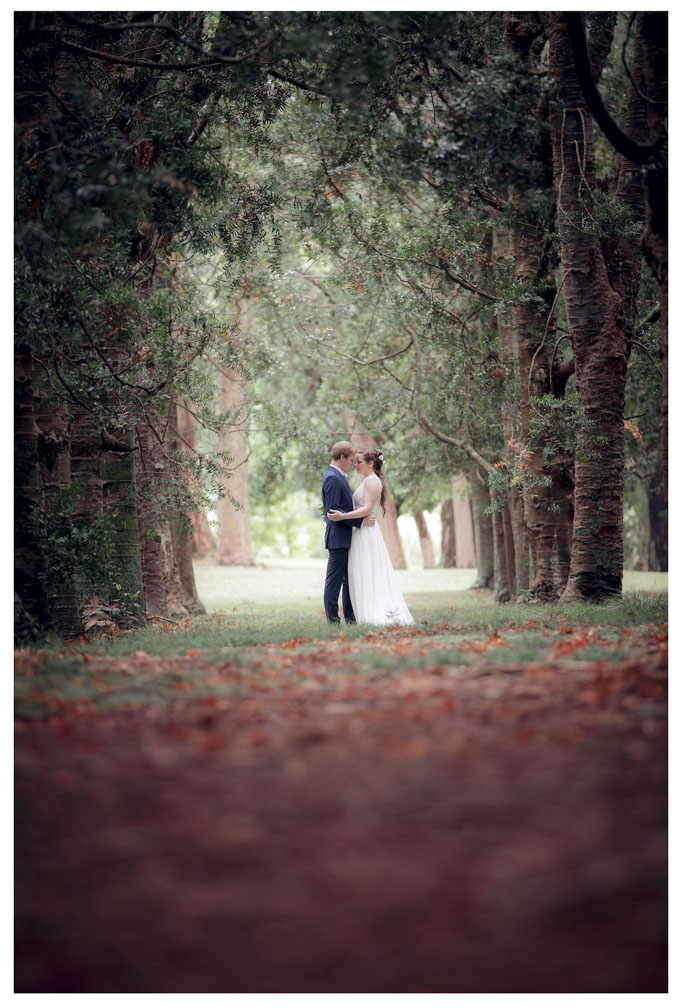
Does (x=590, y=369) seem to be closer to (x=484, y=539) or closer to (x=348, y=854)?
(x=348, y=854)

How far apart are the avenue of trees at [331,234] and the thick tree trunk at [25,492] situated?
0.02 m

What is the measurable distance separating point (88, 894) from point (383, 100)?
7.42 m

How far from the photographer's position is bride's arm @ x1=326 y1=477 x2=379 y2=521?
9648 mm

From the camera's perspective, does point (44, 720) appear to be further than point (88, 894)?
Yes

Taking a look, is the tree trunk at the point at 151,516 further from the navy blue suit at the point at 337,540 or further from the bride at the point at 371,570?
the bride at the point at 371,570

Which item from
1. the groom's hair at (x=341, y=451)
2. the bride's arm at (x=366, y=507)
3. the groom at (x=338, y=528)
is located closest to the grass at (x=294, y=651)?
the groom at (x=338, y=528)

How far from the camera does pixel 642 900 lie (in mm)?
3020

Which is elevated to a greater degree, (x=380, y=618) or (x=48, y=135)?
(x=48, y=135)

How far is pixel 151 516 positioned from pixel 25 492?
3620 mm

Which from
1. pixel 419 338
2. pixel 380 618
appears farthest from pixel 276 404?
pixel 380 618

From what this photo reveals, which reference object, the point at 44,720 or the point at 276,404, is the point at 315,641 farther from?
the point at 276,404

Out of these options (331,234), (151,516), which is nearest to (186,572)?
(151,516)

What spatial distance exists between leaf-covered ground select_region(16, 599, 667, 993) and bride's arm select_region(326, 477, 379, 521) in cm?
506

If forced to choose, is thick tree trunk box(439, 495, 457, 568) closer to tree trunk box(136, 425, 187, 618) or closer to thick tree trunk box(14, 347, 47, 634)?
tree trunk box(136, 425, 187, 618)
